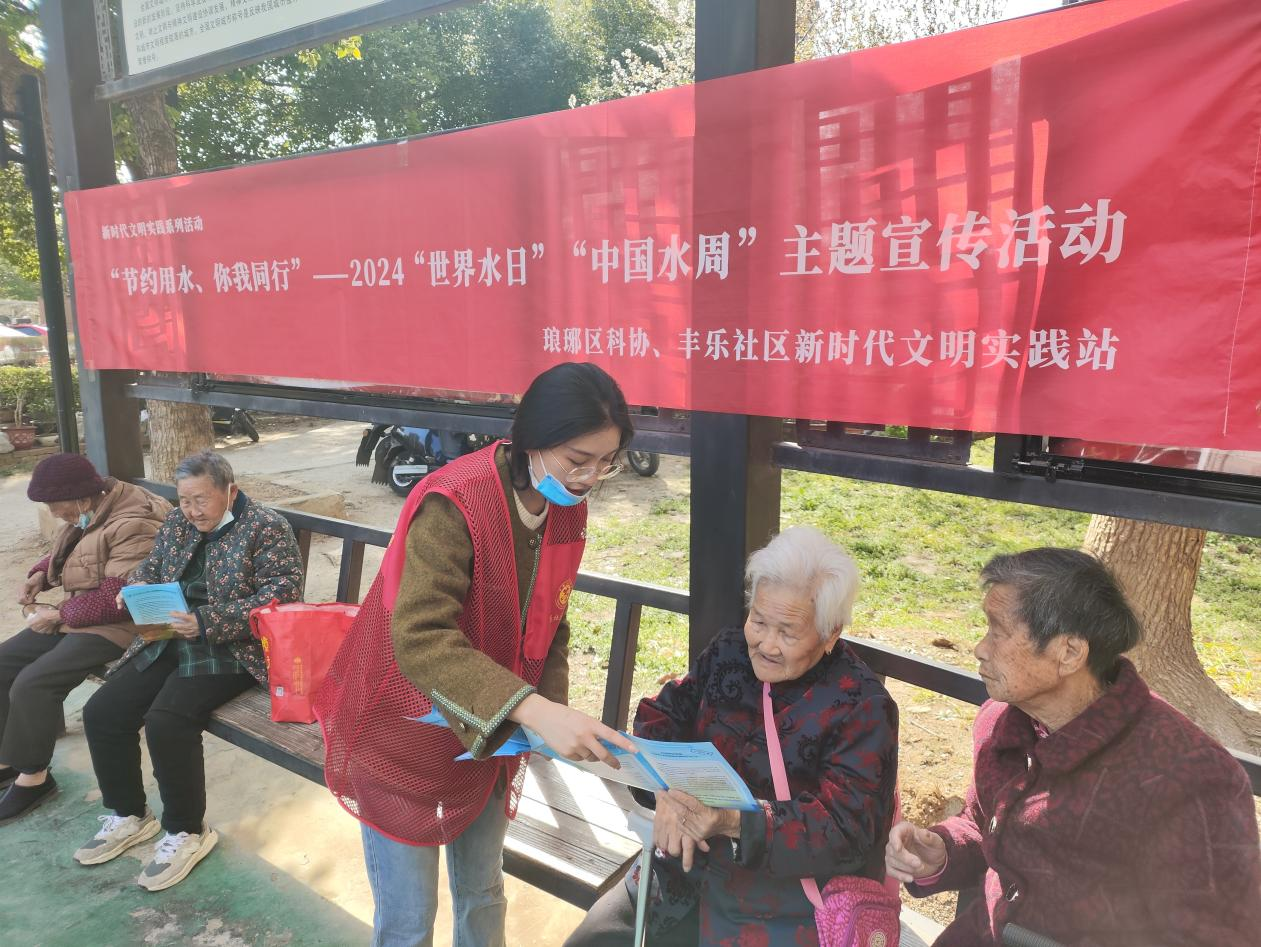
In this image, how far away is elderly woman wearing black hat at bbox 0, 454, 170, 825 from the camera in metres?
3.39

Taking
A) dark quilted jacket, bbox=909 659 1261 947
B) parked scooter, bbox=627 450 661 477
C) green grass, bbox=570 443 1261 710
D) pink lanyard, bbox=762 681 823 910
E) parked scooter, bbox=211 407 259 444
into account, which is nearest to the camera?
dark quilted jacket, bbox=909 659 1261 947

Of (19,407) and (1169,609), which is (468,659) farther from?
(19,407)

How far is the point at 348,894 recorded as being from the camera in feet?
9.75

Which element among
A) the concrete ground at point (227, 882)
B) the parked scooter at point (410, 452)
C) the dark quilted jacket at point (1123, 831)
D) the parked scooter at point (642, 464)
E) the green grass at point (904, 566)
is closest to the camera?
the dark quilted jacket at point (1123, 831)

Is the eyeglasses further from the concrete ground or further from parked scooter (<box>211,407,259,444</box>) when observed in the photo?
parked scooter (<box>211,407,259,444</box>)

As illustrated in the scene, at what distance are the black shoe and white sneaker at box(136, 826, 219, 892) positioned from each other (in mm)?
818

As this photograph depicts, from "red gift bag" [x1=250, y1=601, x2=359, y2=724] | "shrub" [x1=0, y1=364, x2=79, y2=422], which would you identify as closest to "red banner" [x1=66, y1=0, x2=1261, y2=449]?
"red gift bag" [x1=250, y1=601, x2=359, y2=724]

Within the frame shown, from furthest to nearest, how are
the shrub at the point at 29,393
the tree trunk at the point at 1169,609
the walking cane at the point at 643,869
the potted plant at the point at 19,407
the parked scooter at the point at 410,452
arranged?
the shrub at the point at 29,393 < the potted plant at the point at 19,407 < the parked scooter at the point at 410,452 < the tree trunk at the point at 1169,609 < the walking cane at the point at 643,869

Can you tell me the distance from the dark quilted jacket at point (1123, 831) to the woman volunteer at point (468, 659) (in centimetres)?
86

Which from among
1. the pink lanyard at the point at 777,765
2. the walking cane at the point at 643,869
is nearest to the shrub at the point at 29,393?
the walking cane at the point at 643,869

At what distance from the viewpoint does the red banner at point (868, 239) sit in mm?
1673

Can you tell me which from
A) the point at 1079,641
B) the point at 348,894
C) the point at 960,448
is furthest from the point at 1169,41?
the point at 348,894

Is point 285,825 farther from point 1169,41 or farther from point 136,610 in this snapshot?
point 1169,41

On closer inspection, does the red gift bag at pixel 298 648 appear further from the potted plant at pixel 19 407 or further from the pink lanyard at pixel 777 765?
the potted plant at pixel 19 407
